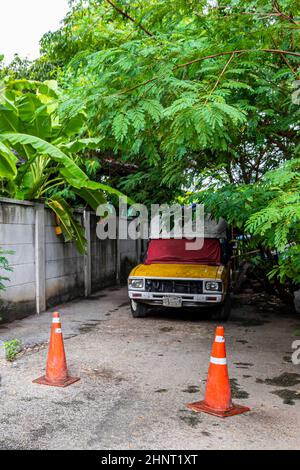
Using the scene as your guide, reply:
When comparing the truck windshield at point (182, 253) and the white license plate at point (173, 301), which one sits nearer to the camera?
the white license plate at point (173, 301)

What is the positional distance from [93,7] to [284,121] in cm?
283

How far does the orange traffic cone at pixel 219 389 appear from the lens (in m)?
4.15

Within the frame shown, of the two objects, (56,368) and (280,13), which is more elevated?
(280,13)

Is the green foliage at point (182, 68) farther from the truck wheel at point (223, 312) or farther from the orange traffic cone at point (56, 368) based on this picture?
the truck wheel at point (223, 312)

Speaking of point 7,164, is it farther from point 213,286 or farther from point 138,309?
point 213,286

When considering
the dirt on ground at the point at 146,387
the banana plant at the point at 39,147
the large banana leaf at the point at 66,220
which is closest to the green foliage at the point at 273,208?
the dirt on ground at the point at 146,387

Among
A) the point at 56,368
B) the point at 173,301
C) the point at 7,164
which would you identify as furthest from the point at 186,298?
the point at 7,164

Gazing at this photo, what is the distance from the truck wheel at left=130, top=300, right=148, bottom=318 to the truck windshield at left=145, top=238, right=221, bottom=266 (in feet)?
3.51

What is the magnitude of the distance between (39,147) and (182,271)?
3597mm

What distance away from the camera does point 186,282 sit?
8336 mm

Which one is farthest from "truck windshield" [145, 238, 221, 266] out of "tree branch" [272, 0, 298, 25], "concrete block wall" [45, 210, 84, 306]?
"tree branch" [272, 0, 298, 25]

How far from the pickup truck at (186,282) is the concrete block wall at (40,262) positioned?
6.60ft
